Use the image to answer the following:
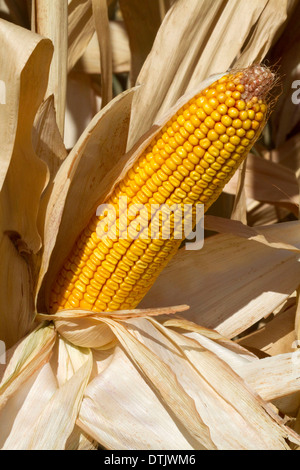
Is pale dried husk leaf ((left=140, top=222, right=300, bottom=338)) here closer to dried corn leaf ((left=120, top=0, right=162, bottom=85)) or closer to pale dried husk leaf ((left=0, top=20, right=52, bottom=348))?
pale dried husk leaf ((left=0, top=20, right=52, bottom=348))

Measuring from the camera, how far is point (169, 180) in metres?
0.59

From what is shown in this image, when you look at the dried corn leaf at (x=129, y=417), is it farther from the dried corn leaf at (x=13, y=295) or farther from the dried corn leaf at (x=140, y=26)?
the dried corn leaf at (x=140, y=26)

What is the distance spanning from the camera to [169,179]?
1.95 ft

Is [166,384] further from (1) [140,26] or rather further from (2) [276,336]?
(1) [140,26]

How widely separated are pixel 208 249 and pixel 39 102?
29 cm

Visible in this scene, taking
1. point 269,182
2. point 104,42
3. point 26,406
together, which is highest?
point 104,42

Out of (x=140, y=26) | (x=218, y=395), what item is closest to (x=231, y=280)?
(x=218, y=395)

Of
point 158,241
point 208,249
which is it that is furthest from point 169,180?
point 208,249

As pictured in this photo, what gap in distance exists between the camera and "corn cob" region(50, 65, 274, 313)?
55 cm

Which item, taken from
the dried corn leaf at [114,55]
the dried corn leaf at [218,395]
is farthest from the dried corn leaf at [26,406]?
the dried corn leaf at [114,55]

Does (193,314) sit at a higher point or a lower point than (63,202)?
lower

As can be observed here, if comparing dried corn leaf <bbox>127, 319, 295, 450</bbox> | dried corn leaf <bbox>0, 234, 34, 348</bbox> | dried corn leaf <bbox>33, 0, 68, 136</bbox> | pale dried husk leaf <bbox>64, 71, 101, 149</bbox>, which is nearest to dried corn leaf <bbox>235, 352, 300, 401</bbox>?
dried corn leaf <bbox>127, 319, 295, 450</bbox>
